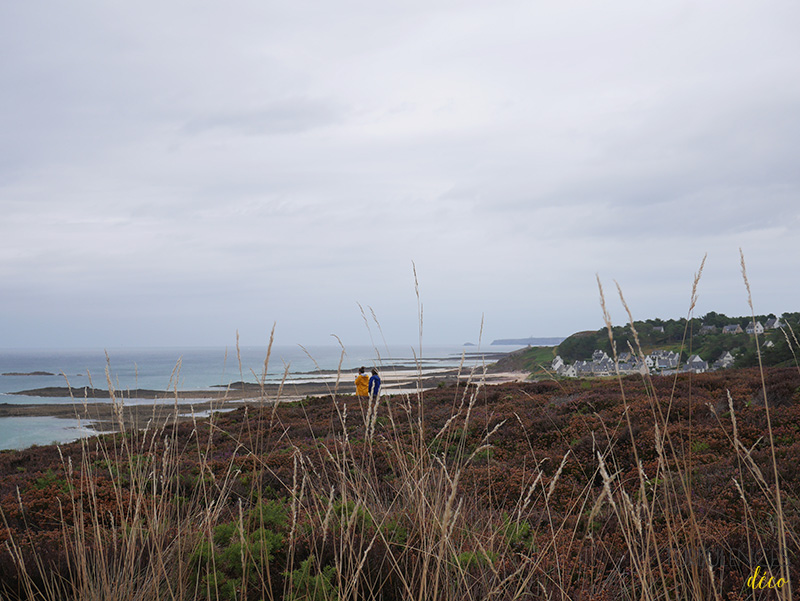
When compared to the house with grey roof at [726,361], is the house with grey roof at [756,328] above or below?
above

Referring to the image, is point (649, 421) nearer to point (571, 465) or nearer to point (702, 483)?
point (571, 465)

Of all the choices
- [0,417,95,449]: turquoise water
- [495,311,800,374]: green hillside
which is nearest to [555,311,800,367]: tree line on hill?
[495,311,800,374]: green hillside

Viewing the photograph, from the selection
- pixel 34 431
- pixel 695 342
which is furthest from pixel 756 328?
pixel 695 342

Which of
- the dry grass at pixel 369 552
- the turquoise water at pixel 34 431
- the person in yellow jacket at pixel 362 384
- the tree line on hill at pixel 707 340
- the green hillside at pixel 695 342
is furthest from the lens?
the green hillside at pixel 695 342

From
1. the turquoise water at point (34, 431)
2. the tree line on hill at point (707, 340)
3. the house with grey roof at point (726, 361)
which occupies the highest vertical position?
the tree line on hill at point (707, 340)

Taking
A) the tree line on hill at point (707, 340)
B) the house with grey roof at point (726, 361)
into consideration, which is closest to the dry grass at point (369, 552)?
the tree line on hill at point (707, 340)

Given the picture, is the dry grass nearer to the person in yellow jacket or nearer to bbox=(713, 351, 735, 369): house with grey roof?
the person in yellow jacket

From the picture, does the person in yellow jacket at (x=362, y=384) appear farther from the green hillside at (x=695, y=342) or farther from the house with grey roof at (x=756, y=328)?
the house with grey roof at (x=756, y=328)

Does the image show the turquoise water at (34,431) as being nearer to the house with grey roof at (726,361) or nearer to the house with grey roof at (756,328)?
the house with grey roof at (756,328)

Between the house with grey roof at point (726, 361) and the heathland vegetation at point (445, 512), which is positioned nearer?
the heathland vegetation at point (445, 512)

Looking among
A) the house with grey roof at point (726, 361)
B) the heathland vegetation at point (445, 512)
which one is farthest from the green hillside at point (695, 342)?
the heathland vegetation at point (445, 512)

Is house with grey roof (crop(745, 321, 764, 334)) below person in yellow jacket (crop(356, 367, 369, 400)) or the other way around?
the other way around

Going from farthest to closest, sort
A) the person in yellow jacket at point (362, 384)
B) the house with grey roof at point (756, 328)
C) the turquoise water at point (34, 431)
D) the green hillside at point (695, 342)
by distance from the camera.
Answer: the green hillside at point (695, 342)
the turquoise water at point (34, 431)
the person in yellow jacket at point (362, 384)
the house with grey roof at point (756, 328)

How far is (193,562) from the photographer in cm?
315
